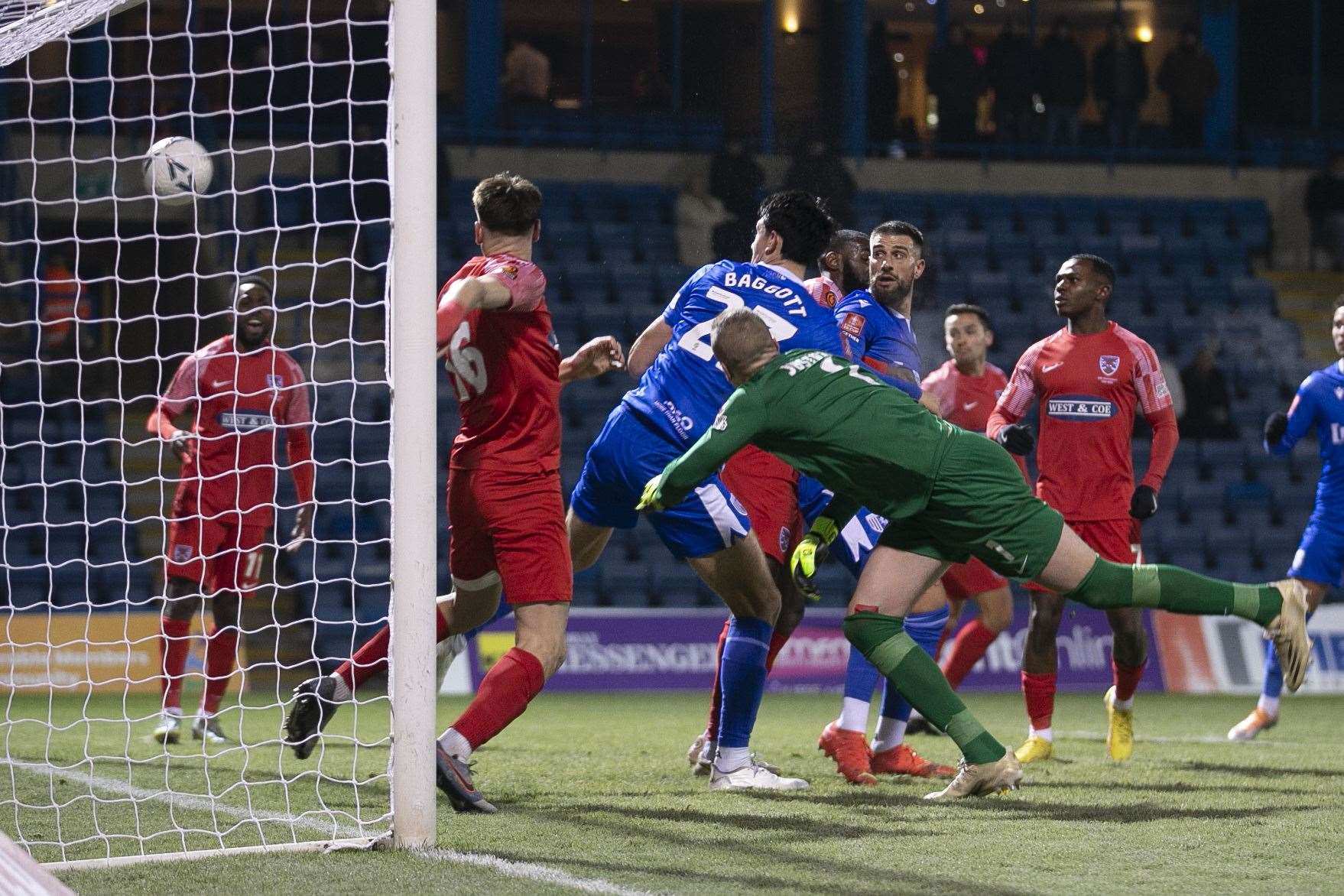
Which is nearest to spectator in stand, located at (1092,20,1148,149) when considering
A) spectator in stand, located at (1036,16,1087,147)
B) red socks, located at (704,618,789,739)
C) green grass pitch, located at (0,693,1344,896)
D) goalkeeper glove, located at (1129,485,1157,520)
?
spectator in stand, located at (1036,16,1087,147)

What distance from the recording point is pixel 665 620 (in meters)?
12.8

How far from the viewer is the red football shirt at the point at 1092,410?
24.2 feet

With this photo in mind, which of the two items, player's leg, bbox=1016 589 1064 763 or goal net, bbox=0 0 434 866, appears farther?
player's leg, bbox=1016 589 1064 763

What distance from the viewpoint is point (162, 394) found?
10992mm

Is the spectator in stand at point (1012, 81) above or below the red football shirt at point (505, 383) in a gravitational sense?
above

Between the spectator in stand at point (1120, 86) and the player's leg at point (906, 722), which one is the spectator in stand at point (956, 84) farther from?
the player's leg at point (906, 722)

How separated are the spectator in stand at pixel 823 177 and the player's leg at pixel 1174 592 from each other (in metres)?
8.62

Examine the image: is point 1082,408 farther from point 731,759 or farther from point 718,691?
point 731,759

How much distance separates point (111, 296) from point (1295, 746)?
1249 centimetres

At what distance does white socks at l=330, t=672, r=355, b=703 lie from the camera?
5.55 meters

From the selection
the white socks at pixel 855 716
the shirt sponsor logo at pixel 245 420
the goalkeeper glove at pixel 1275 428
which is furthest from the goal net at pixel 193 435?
the goalkeeper glove at pixel 1275 428

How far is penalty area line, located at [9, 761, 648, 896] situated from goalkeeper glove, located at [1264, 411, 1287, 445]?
532cm

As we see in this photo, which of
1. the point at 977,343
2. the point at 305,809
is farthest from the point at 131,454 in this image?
the point at 305,809

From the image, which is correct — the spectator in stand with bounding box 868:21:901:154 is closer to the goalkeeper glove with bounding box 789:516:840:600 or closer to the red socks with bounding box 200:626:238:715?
the red socks with bounding box 200:626:238:715
